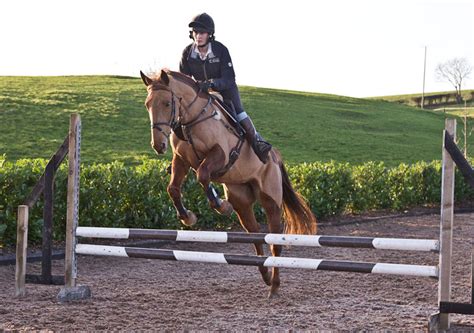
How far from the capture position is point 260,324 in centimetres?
629

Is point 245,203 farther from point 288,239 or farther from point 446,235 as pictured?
point 446,235

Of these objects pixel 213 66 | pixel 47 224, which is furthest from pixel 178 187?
pixel 47 224

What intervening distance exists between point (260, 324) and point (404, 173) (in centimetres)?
1205

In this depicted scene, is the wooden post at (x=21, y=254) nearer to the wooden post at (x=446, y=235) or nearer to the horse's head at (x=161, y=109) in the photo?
the horse's head at (x=161, y=109)

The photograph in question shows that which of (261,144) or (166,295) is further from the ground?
(261,144)

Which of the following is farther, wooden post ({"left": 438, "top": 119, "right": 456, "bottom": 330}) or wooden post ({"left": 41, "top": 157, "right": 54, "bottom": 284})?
wooden post ({"left": 41, "top": 157, "right": 54, "bottom": 284})

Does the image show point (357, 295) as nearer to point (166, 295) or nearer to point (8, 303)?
point (166, 295)

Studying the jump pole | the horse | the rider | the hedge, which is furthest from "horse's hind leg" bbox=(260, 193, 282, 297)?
the hedge

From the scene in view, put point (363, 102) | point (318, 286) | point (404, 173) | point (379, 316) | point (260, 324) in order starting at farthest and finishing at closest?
point (363, 102)
point (404, 173)
point (318, 286)
point (379, 316)
point (260, 324)

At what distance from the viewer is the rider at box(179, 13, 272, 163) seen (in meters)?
7.14

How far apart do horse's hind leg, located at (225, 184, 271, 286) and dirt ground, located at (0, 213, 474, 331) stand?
304mm

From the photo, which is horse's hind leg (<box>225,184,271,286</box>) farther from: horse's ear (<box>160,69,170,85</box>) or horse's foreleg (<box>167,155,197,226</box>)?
horse's ear (<box>160,69,170,85</box>)

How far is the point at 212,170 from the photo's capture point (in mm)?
6703

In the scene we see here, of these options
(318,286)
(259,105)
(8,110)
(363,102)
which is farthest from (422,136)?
(318,286)
